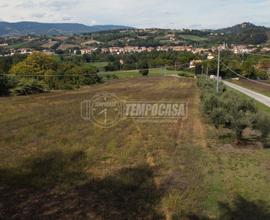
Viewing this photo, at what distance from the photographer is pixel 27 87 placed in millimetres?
58094

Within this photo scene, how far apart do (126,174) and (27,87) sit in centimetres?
4551

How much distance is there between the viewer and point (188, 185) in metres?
14.4

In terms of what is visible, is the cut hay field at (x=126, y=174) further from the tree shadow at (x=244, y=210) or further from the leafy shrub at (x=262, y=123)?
the leafy shrub at (x=262, y=123)

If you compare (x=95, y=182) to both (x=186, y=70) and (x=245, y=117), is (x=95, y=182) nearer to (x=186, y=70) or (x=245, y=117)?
(x=245, y=117)

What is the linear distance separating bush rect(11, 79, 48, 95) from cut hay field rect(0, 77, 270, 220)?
3064 centimetres

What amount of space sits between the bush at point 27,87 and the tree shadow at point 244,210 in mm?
46713

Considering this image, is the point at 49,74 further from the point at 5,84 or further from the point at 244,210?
the point at 244,210

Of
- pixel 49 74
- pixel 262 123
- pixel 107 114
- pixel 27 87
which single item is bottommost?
pixel 27 87

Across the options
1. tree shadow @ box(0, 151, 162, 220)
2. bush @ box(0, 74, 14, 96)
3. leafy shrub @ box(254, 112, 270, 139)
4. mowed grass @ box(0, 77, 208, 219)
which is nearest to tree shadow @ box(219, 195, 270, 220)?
mowed grass @ box(0, 77, 208, 219)

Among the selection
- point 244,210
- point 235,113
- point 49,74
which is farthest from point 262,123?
point 49,74

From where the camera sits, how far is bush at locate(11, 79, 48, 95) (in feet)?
183

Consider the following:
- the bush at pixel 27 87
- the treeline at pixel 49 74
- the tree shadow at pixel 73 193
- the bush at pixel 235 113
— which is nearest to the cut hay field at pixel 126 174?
the tree shadow at pixel 73 193

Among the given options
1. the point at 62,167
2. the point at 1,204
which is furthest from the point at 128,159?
the point at 1,204

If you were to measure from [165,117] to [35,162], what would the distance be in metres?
17.3
